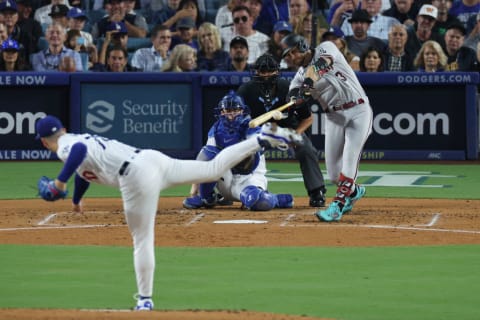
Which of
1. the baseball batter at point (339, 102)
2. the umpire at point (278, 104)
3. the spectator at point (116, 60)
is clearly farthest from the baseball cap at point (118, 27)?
the baseball batter at point (339, 102)

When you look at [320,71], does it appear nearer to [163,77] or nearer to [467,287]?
[467,287]

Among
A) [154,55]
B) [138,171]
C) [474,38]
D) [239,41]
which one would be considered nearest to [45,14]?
[154,55]

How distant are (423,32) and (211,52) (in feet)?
11.2

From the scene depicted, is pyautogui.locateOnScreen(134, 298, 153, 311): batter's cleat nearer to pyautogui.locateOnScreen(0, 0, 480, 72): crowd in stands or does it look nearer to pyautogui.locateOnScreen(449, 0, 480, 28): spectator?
pyautogui.locateOnScreen(0, 0, 480, 72): crowd in stands

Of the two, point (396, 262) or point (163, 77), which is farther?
point (163, 77)

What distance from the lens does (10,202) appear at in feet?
47.7

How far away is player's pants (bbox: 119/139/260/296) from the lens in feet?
24.9

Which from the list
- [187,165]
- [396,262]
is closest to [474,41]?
[396,262]

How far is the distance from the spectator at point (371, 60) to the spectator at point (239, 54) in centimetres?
177

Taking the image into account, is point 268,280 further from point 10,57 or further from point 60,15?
point 60,15

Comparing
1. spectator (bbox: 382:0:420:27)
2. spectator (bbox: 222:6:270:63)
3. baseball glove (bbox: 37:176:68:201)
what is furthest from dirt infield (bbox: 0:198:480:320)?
spectator (bbox: 382:0:420:27)

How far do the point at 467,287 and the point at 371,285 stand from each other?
2.21 feet

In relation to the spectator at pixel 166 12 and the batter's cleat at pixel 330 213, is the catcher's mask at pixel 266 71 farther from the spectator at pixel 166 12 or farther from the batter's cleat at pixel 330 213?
the spectator at pixel 166 12

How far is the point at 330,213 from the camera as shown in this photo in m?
12.1
